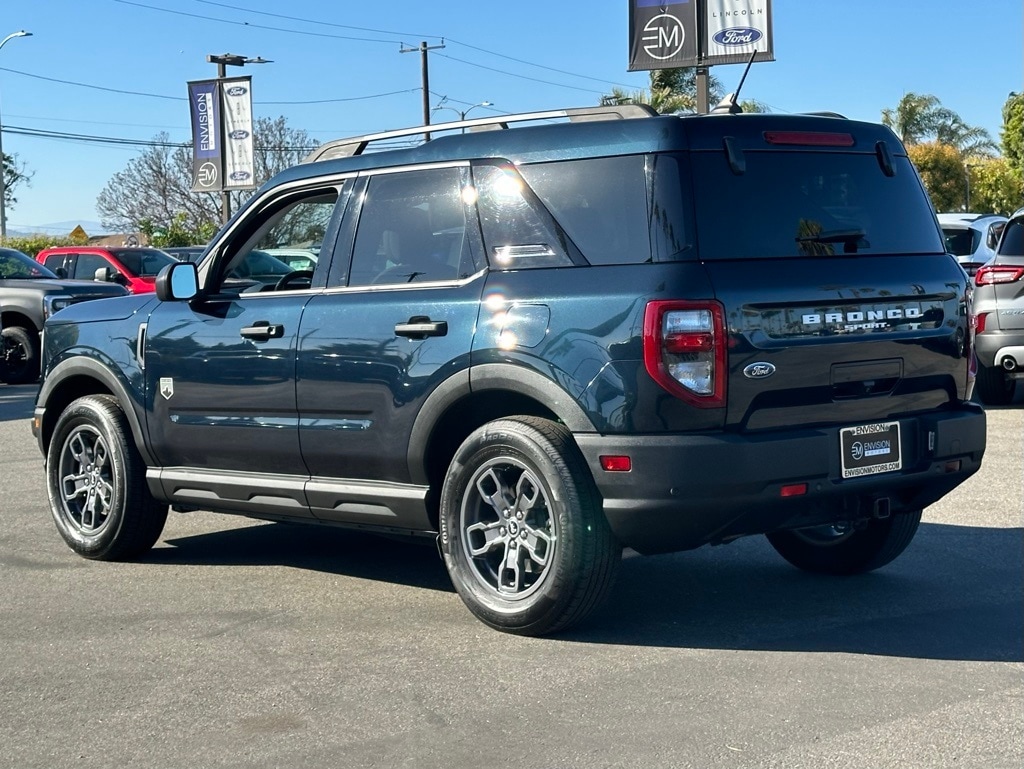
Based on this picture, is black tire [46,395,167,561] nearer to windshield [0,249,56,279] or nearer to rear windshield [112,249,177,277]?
windshield [0,249,56,279]

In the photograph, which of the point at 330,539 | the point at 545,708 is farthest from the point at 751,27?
the point at 545,708

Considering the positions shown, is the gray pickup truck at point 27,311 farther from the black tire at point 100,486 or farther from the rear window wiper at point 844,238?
the rear window wiper at point 844,238

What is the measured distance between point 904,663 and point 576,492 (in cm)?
131

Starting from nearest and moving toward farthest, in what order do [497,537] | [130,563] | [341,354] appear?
[497,537] < [341,354] < [130,563]

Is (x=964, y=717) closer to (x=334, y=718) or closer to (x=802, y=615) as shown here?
(x=802, y=615)

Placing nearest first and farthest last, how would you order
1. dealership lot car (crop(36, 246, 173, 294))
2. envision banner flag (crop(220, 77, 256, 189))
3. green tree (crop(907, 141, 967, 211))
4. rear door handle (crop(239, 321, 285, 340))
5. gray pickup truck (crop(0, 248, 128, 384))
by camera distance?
rear door handle (crop(239, 321, 285, 340)) < gray pickup truck (crop(0, 248, 128, 384)) < dealership lot car (crop(36, 246, 173, 294)) < envision banner flag (crop(220, 77, 256, 189)) < green tree (crop(907, 141, 967, 211))

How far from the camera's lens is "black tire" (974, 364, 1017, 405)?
13328mm

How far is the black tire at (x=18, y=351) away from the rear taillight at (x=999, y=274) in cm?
1242

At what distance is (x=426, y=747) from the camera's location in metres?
4.31

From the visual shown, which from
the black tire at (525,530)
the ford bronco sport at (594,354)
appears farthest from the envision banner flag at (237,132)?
the black tire at (525,530)

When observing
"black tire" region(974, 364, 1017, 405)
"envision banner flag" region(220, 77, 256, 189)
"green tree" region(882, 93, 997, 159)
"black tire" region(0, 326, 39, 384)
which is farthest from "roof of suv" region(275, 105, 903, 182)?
"green tree" region(882, 93, 997, 159)

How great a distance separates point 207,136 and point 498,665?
29907 mm

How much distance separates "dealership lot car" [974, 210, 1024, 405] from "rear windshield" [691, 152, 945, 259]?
277 inches

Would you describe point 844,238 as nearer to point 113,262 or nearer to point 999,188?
point 113,262
